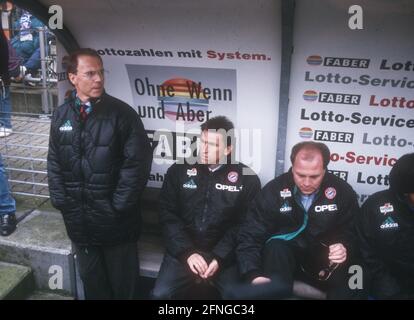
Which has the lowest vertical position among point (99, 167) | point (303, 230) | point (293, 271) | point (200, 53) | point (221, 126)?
point (293, 271)

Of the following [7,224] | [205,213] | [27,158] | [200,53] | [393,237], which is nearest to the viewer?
[393,237]

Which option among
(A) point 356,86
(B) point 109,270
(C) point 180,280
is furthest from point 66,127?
(A) point 356,86

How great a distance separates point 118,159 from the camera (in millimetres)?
2865

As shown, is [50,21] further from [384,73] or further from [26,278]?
[384,73]

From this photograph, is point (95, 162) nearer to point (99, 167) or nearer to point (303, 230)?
point (99, 167)

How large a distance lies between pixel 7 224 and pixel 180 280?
1785 mm

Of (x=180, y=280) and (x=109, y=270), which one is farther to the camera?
(x=109, y=270)

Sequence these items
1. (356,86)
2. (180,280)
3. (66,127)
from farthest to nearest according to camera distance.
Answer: (356,86) < (180,280) < (66,127)

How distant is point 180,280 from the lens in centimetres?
296

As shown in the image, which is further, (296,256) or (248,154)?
(248,154)

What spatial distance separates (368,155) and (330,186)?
66 cm

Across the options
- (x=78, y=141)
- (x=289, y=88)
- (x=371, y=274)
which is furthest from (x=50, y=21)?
(x=371, y=274)

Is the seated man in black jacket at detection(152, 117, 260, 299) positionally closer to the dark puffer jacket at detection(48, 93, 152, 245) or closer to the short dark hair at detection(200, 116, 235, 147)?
the short dark hair at detection(200, 116, 235, 147)

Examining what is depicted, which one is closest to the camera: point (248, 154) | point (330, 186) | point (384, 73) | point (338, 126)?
point (330, 186)
